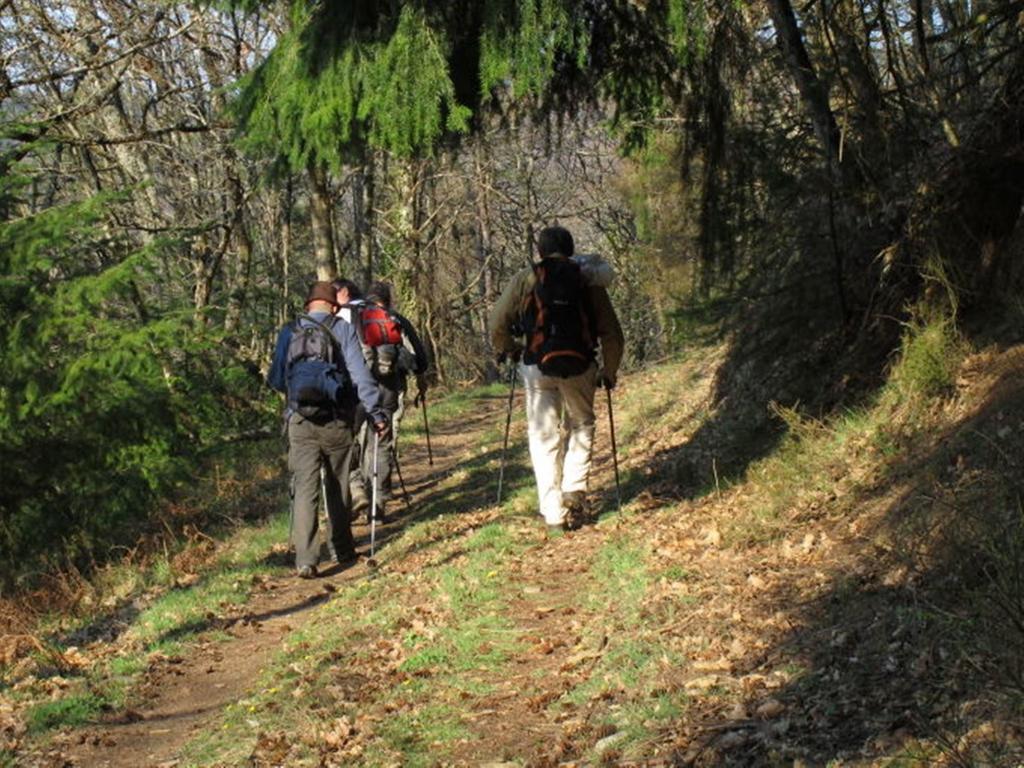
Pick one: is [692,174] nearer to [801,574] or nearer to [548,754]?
[801,574]

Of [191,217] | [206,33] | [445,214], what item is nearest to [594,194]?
A: [445,214]

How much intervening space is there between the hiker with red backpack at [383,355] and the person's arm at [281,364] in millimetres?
1941

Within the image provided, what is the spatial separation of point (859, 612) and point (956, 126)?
584 centimetres

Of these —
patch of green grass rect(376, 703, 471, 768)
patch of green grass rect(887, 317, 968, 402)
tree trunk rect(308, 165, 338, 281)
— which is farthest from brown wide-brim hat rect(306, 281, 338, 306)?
tree trunk rect(308, 165, 338, 281)

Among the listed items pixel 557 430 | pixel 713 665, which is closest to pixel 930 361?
pixel 557 430

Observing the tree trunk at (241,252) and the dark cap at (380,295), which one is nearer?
the dark cap at (380,295)

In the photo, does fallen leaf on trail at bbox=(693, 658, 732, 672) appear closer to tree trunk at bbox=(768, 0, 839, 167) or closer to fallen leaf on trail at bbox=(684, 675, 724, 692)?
fallen leaf on trail at bbox=(684, 675, 724, 692)

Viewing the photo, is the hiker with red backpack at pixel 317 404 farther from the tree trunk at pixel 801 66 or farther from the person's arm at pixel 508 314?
the tree trunk at pixel 801 66

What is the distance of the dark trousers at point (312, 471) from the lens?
9945 millimetres

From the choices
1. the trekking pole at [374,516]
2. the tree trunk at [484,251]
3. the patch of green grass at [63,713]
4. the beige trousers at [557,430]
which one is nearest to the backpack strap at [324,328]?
the trekking pole at [374,516]

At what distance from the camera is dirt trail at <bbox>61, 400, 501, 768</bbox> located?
6.16m

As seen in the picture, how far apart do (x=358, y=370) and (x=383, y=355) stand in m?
2.25

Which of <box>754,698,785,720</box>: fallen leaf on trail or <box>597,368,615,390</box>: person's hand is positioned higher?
<box>597,368,615,390</box>: person's hand

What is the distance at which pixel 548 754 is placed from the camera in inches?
206
